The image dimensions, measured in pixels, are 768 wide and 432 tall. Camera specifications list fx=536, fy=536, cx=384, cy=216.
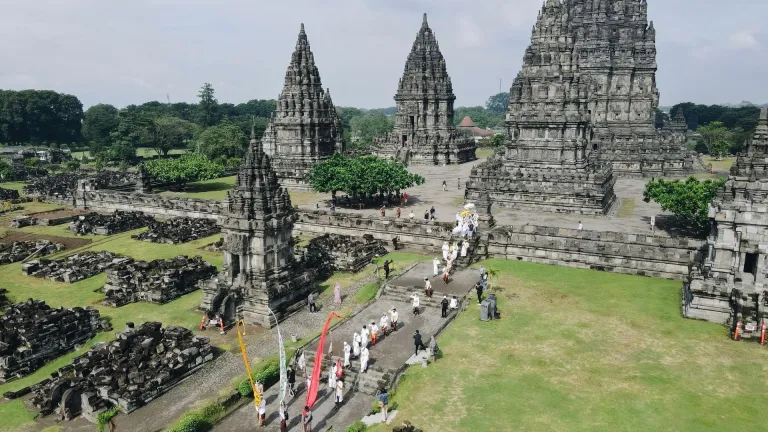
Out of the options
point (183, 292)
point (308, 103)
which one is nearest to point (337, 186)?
point (308, 103)

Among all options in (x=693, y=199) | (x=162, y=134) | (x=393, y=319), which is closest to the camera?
(x=393, y=319)

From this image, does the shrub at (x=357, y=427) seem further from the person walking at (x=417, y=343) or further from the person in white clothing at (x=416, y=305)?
the person in white clothing at (x=416, y=305)

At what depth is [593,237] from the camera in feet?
111

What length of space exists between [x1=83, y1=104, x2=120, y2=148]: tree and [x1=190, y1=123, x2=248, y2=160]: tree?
2738 cm

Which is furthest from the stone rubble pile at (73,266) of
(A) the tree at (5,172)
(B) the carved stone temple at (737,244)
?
(A) the tree at (5,172)

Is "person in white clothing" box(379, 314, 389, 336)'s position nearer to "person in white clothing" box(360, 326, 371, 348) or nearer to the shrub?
"person in white clothing" box(360, 326, 371, 348)

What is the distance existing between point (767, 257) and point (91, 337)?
31341 mm

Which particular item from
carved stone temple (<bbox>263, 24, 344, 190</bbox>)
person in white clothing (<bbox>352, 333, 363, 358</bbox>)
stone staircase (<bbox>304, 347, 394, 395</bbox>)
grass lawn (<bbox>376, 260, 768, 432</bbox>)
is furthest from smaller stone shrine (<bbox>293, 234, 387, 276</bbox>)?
carved stone temple (<bbox>263, 24, 344, 190</bbox>)

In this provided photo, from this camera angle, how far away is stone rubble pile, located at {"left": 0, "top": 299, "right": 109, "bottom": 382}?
21688mm

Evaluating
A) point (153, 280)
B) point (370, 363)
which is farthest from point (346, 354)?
point (153, 280)

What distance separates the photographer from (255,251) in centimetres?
2689

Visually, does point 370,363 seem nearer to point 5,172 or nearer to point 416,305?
point 416,305

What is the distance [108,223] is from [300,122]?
1042 inches

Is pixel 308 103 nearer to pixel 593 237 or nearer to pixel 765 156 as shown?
pixel 593 237
